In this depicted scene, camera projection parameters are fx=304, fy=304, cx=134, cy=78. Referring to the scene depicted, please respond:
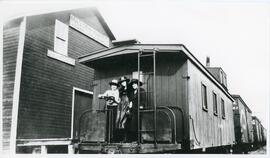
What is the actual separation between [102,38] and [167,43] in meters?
4.83

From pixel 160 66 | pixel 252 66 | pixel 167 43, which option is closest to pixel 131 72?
pixel 160 66

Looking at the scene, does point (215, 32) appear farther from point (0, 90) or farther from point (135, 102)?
point (0, 90)

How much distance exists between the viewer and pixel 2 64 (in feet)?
20.3

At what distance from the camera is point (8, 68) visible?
6.12 meters

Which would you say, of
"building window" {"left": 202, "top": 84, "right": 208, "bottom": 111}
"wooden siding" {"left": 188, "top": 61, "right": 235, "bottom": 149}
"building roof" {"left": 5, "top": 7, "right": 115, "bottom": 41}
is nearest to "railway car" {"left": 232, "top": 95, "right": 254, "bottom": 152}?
"wooden siding" {"left": 188, "top": 61, "right": 235, "bottom": 149}

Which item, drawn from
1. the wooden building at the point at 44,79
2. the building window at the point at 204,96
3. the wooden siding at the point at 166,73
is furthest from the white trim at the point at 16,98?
the building window at the point at 204,96

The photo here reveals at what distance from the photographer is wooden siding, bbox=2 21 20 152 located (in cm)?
587

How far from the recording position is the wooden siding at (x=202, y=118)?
511cm

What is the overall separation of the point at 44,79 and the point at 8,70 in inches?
33.5

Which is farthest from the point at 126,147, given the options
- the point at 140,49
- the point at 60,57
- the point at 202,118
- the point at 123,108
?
the point at 60,57

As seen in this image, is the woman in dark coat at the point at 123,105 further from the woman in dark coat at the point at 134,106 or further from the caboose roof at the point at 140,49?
the caboose roof at the point at 140,49

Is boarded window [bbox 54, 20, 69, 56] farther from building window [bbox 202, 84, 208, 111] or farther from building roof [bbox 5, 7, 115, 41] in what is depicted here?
building window [bbox 202, 84, 208, 111]

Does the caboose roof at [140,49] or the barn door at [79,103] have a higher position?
the caboose roof at [140,49]

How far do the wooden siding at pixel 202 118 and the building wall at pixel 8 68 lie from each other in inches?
136
